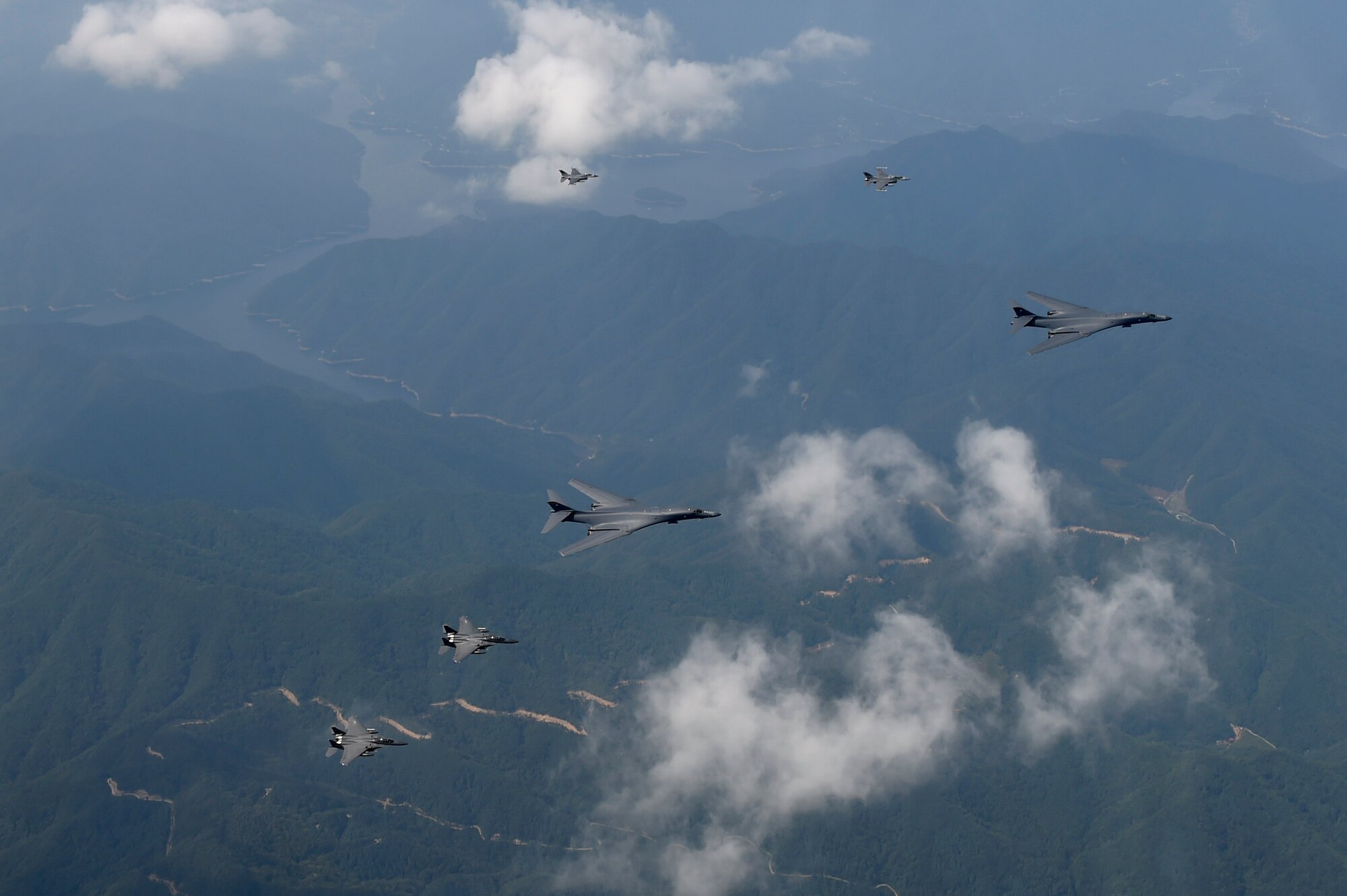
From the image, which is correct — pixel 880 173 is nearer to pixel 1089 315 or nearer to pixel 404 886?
pixel 1089 315

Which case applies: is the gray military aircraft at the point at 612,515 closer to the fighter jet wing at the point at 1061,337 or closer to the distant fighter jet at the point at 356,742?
the distant fighter jet at the point at 356,742

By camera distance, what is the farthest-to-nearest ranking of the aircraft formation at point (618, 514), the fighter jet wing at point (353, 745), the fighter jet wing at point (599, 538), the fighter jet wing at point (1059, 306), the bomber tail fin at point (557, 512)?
the fighter jet wing at point (1059, 306) → the bomber tail fin at point (557, 512) → the fighter jet wing at point (353, 745) → the aircraft formation at point (618, 514) → the fighter jet wing at point (599, 538)

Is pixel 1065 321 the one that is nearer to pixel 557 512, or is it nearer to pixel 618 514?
pixel 618 514

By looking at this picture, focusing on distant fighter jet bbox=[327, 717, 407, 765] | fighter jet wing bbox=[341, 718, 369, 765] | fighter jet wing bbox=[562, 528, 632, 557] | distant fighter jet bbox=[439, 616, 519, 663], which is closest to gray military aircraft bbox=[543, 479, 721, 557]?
fighter jet wing bbox=[562, 528, 632, 557]

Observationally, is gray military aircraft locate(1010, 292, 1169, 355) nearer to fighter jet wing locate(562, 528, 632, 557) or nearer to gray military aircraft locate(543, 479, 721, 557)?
gray military aircraft locate(543, 479, 721, 557)

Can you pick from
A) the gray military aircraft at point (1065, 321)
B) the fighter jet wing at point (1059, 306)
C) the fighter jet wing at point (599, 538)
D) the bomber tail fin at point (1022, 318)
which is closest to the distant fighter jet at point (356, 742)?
the fighter jet wing at point (599, 538)

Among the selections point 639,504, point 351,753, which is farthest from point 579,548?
point 351,753
